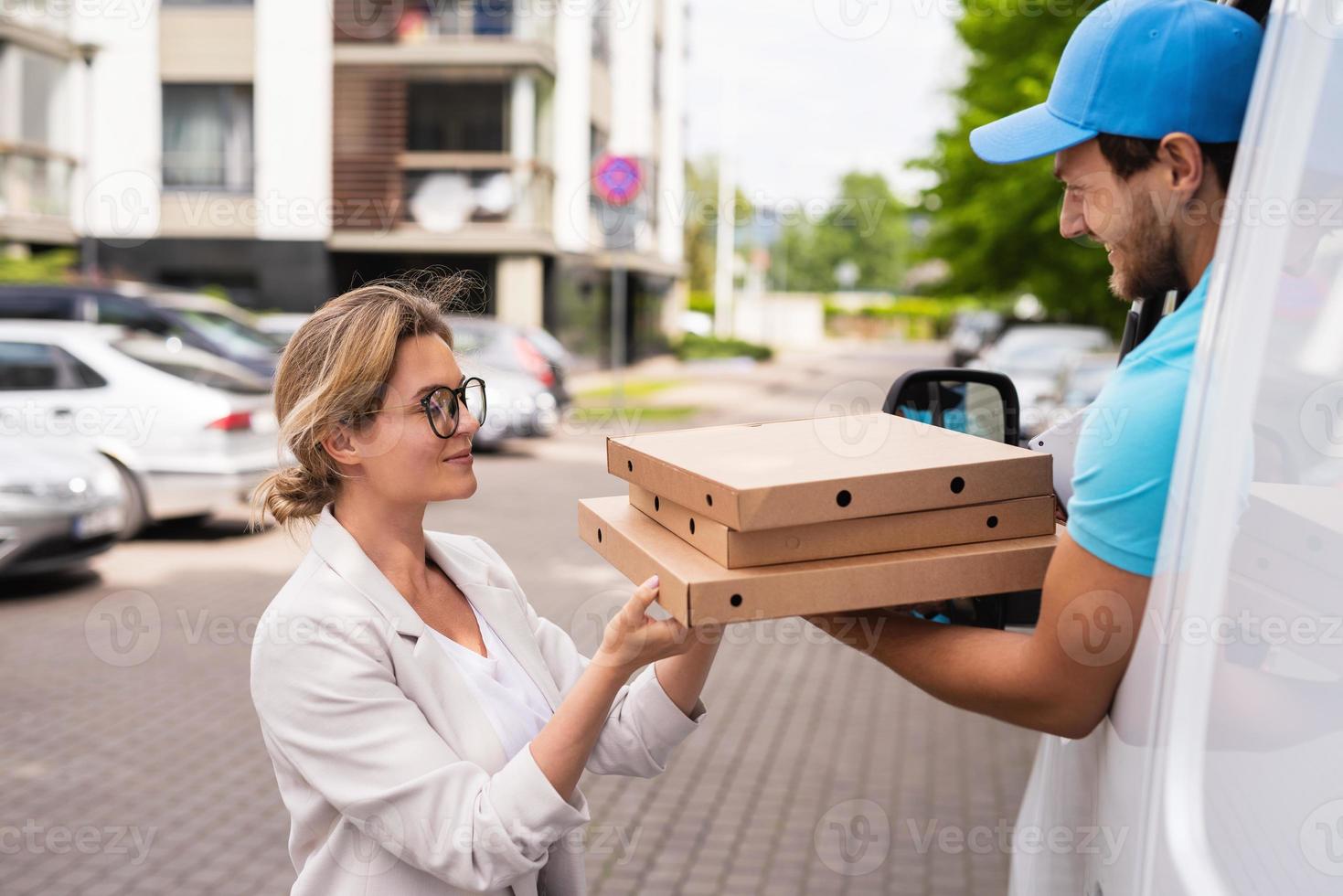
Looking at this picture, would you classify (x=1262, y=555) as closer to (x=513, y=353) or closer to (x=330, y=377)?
(x=330, y=377)

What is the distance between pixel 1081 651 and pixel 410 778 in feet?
2.95

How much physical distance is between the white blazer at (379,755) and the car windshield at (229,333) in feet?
40.2

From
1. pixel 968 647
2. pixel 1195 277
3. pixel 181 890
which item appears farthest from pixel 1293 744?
pixel 181 890

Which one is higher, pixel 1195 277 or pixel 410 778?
pixel 1195 277

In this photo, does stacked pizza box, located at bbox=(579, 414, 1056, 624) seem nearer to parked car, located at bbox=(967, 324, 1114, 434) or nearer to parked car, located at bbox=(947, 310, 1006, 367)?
parked car, located at bbox=(967, 324, 1114, 434)

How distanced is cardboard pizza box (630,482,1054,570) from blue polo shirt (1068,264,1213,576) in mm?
187

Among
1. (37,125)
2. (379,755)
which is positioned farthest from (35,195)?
(379,755)

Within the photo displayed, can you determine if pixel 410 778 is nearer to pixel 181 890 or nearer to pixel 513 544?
pixel 181 890

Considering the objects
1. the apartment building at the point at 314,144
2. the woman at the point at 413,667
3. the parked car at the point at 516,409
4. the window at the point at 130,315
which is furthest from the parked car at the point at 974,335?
the woman at the point at 413,667

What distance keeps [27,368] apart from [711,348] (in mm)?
32468

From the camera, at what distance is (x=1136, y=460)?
1.54m

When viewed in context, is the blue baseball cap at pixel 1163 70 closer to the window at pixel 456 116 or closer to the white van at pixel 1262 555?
the white van at pixel 1262 555

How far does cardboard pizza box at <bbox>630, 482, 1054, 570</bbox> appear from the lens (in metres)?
1.64

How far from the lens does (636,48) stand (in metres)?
40.0
